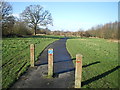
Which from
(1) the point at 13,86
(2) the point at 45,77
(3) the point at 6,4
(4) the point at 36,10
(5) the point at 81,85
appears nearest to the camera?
(1) the point at 13,86

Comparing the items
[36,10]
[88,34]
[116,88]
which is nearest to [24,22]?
[36,10]

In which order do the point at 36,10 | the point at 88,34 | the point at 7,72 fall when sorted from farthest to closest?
the point at 88,34 → the point at 36,10 → the point at 7,72

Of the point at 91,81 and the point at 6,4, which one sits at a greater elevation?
the point at 6,4

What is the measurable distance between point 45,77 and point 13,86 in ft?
4.62

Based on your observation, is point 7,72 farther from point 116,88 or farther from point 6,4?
point 6,4

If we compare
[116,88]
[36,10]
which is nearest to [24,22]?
[36,10]

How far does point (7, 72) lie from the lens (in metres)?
5.67

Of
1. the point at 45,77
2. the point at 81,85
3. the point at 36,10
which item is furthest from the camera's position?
the point at 36,10

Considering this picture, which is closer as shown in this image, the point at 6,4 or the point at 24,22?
the point at 6,4

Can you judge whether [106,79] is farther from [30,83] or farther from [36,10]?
[36,10]

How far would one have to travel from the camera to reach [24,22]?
139 ft

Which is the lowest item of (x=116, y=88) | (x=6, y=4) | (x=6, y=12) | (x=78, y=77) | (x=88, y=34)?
(x=116, y=88)

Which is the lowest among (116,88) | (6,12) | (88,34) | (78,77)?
(116,88)

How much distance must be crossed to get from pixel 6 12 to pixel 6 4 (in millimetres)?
2139
